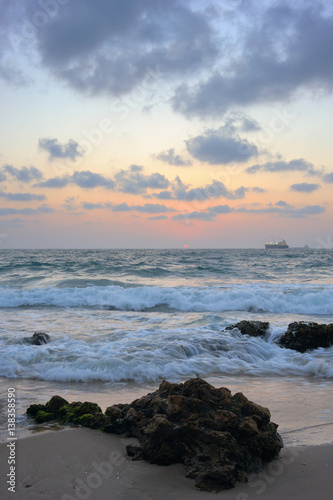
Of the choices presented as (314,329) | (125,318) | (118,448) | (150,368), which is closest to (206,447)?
(118,448)

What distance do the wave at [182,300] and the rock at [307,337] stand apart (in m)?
6.25

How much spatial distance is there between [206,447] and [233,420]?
1.21ft

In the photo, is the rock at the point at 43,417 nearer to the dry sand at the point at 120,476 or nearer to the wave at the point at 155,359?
the dry sand at the point at 120,476

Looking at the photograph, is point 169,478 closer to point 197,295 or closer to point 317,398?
point 317,398

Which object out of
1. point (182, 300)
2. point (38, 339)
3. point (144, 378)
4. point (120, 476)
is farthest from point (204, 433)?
point (182, 300)

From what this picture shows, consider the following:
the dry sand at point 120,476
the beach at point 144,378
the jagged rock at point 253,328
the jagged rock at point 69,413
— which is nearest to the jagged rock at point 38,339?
the beach at point 144,378

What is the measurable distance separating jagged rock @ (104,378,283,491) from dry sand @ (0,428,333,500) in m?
0.10

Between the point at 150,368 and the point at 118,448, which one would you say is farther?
the point at 150,368

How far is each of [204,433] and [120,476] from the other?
0.81m

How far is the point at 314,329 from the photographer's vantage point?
347 inches

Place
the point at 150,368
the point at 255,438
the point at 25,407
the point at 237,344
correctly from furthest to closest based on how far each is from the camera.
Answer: the point at 237,344 → the point at 150,368 → the point at 25,407 → the point at 255,438

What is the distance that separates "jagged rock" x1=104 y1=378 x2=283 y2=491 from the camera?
3.19m

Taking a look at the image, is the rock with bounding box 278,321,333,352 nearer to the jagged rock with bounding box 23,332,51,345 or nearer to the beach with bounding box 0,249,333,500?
the beach with bounding box 0,249,333,500

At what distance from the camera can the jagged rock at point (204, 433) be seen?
126 inches
